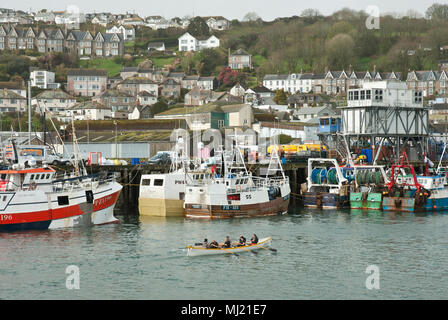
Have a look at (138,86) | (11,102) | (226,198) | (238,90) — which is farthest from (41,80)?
(226,198)

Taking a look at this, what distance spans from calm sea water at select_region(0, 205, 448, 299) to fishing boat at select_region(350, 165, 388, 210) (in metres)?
9.74

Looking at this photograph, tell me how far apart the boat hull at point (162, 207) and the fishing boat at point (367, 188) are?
767 inches

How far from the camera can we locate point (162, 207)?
214 feet

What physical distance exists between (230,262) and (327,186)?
33925 mm

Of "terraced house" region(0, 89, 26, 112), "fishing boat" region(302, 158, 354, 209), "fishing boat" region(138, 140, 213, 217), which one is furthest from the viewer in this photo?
"terraced house" region(0, 89, 26, 112)

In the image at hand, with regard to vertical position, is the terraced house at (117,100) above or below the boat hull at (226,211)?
above

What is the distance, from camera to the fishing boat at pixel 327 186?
7344cm

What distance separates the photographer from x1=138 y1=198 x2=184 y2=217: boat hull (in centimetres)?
6494

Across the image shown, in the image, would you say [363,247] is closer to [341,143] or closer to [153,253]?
[153,253]

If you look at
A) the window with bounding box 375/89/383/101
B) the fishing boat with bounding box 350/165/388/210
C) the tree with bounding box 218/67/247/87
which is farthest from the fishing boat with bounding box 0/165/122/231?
the tree with bounding box 218/67/247/87

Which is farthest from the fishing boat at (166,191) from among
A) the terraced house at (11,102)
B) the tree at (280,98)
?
the tree at (280,98)

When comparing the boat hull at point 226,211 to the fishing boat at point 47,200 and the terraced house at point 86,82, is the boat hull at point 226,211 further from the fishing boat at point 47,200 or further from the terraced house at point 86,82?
the terraced house at point 86,82

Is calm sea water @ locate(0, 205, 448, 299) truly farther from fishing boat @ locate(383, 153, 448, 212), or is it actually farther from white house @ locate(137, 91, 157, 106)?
white house @ locate(137, 91, 157, 106)

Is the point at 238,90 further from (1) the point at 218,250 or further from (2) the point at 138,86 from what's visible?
(1) the point at 218,250
